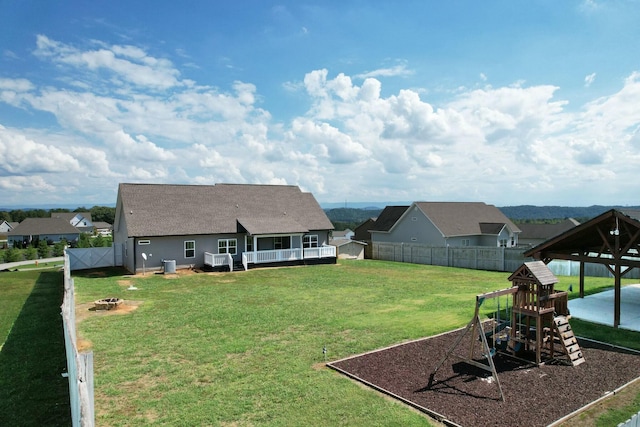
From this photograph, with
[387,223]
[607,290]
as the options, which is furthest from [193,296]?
[387,223]

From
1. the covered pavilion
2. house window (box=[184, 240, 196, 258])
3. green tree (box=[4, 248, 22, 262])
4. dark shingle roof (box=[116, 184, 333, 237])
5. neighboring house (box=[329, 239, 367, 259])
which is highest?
dark shingle roof (box=[116, 184, 333, 237])

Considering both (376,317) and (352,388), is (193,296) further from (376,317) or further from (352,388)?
(352,388)

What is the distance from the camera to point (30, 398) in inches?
331

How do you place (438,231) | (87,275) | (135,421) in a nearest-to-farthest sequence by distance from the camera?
(135,421) → (87,275) → (438,231)

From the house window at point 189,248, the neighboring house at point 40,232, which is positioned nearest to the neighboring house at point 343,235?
the house window at point 189,248

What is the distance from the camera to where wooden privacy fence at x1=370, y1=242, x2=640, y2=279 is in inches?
1062

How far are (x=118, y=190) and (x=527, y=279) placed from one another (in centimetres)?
2704

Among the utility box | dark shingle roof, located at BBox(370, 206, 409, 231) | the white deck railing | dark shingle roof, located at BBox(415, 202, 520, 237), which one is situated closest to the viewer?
the utility box

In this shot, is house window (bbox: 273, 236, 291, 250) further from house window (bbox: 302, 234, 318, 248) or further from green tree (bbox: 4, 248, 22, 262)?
green tree (bbox: 4, 248, 22, 262)

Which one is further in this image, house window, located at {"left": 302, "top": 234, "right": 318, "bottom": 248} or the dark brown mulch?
house window, located at {"left": 302, "top": 234, "right": 318, "bottom": 248}

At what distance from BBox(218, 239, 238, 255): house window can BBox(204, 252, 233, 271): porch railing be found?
1678 millimetres

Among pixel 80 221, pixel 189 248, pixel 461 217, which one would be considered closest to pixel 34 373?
pixel 189 248

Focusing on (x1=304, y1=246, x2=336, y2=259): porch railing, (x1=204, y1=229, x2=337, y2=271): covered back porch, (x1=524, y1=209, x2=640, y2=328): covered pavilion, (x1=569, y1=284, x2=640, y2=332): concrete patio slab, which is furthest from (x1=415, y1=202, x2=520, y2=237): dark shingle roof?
(x1=524, y1=209, x2=640, y2=328): covered pavilion

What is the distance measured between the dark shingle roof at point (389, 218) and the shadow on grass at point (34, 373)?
109 feet
